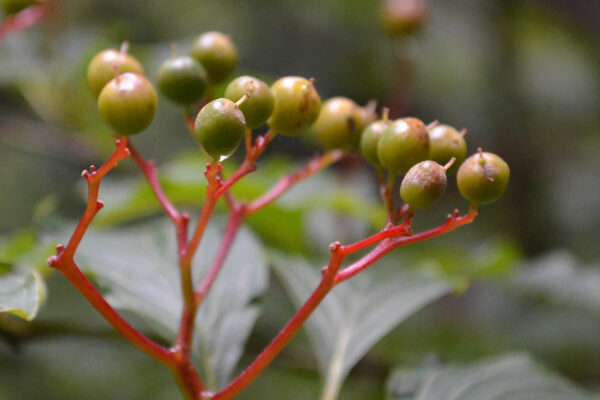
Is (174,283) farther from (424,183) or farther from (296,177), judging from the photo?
(424,183)

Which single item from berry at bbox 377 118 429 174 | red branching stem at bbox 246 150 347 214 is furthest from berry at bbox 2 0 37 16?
berry at bbox 377 118 429 174

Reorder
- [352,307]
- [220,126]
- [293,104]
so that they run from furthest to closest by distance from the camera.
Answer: [352,307] → [293,104] → [220,126]

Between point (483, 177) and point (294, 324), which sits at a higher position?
point (483, 177)

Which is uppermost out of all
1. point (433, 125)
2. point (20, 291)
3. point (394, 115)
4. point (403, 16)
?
point (403, 16)

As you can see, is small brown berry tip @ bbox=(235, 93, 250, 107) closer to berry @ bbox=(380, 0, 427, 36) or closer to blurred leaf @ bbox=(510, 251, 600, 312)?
blurred leaf @ bbox=(510, 251, 600, 312)

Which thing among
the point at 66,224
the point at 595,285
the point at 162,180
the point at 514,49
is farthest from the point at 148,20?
the point at 595,285

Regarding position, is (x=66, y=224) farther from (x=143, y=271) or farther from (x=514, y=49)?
(x=514, y=49)

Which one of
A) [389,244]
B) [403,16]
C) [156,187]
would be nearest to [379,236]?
Answer: [389,244]
